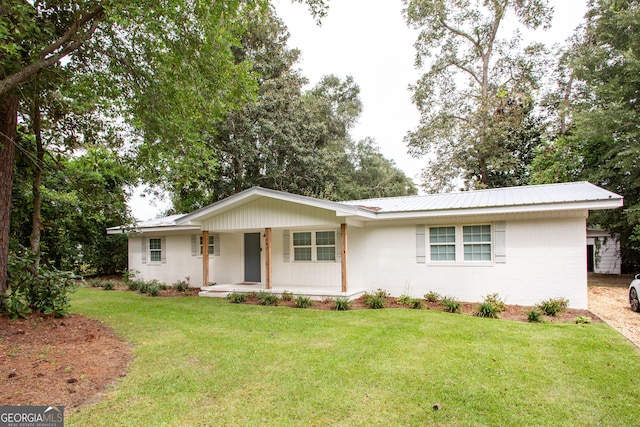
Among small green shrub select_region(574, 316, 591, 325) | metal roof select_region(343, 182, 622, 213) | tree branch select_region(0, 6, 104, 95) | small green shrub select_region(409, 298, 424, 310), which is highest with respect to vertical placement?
tree branch select_region(0, 6, 104, 95)

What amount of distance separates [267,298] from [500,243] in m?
6.50

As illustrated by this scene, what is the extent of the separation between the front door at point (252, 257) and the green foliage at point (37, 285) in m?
6.34

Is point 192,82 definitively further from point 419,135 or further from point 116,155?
point 419,135

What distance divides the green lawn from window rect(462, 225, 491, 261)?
2.57 m

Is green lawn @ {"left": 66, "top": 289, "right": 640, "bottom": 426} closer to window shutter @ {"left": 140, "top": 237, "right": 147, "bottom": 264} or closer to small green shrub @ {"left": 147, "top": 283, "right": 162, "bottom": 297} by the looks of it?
small green shrub @ {"left": 147, "top": 283, "right": 162, "bottom": 297}

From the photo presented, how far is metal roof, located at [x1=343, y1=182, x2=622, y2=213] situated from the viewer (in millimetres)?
8125

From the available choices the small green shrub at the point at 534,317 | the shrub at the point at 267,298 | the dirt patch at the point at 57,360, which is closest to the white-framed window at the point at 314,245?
the shrub at the point at 267,298

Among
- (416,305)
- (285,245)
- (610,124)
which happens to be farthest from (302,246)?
(610,124)

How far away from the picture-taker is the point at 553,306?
305 inches

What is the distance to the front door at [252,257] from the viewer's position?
1286 cm

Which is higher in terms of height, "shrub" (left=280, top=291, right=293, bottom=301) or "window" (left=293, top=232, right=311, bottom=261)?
"window" (left=293, top=232, right=311, bottom=261)

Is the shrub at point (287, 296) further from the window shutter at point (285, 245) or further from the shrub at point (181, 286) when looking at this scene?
the shrub at point (181, 286)

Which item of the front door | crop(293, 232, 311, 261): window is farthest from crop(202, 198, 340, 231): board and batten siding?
the front door

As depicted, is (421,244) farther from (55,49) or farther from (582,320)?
(55,49)
